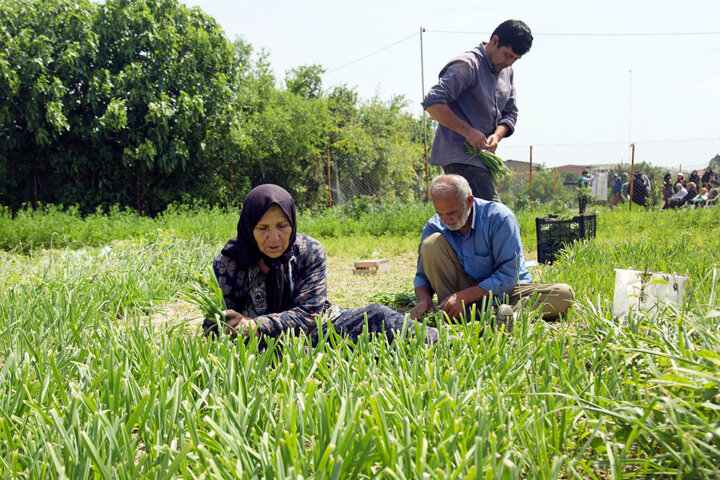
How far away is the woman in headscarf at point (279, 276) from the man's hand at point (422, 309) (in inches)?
17.0

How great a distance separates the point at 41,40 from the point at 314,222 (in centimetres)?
634

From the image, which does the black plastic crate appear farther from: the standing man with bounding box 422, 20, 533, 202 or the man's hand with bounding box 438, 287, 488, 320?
the man's hand with bounding box 438, 287, 488, 320

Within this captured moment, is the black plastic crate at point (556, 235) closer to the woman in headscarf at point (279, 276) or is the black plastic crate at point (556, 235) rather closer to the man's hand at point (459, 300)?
the man's hand at point (459, 300)

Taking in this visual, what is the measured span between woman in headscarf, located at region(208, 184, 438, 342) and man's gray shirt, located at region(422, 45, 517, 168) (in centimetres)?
152

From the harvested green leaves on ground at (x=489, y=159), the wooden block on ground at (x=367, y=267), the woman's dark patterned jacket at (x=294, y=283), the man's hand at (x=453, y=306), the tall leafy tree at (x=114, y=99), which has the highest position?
the tall leafy tree at (x=114, y=99)

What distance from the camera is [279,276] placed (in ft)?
8.35

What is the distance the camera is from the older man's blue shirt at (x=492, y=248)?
9.75 feet

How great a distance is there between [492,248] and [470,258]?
150mm

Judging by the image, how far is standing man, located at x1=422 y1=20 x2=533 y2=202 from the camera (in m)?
3.47

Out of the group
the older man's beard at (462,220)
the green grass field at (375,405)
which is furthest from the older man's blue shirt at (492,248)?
the green grass field at (375,405)

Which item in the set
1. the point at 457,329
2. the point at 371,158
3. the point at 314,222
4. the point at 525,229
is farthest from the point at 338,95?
the point at 457,329

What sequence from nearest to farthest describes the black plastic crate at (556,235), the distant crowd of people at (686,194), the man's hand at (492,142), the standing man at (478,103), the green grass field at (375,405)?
the green grass field at (375,405)
the standing man at (478,103)
the man's hand at (492,142)
the black plastic crate at (556,235)
the distant crowd of people at (686,194)

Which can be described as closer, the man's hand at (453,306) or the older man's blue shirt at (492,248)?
the man's hand at (453,306)

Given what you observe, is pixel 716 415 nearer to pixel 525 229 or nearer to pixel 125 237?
pixel 525 229
